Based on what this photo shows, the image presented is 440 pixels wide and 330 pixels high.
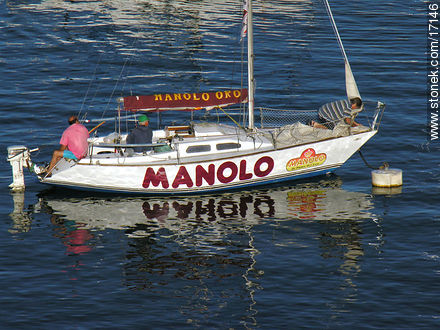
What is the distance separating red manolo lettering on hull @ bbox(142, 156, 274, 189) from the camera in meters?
27.1

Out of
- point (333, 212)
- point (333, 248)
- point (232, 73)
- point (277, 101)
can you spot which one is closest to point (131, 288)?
point (333, 248)

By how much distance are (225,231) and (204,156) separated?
371cm

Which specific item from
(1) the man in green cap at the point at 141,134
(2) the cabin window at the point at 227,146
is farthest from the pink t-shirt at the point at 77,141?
(2) the cabin window at the point at 227,146

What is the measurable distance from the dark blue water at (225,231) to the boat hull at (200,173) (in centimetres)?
55

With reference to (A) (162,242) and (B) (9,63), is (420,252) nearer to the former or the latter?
(A) (162,242)

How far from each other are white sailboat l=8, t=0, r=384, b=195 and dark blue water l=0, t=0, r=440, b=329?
702 mm

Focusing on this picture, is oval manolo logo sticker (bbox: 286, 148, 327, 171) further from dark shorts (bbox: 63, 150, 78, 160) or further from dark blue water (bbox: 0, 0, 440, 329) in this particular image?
dark shorts (bbox: 63, 150, 78, 160)

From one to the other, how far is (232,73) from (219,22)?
1417 cm

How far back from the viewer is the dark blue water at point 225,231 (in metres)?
19.8

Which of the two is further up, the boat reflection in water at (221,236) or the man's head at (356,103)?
the man's head at (356,103)

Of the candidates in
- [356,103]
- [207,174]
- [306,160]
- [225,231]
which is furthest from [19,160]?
[356,103]

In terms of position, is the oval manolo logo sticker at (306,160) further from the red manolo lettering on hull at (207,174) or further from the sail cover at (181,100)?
the sail cover at (181,100)

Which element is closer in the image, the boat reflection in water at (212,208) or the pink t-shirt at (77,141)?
the boat reflection in water at (212,208)

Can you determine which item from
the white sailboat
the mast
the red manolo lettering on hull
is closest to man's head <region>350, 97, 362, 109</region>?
the white sailboat
